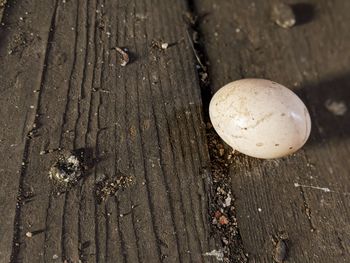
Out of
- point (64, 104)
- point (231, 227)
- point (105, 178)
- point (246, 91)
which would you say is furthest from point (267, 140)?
point (64, 104)

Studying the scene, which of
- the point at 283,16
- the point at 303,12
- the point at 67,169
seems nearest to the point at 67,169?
the point at 67,169

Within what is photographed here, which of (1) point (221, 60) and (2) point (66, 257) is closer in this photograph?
(2) point (66, 257)

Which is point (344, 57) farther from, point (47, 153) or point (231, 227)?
point (47, 153)

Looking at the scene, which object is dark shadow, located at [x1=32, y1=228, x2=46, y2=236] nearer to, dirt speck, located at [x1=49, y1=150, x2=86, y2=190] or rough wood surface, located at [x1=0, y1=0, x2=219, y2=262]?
rough wood surface, located at [x1=0, y1=0, x2=219, y2=262]

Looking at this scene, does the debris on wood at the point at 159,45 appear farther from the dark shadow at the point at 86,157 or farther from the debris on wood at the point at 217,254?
the debris on wood at the point at 217,254

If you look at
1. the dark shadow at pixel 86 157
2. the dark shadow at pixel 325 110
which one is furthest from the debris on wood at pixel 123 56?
the dark shadow at pixel 325 110
